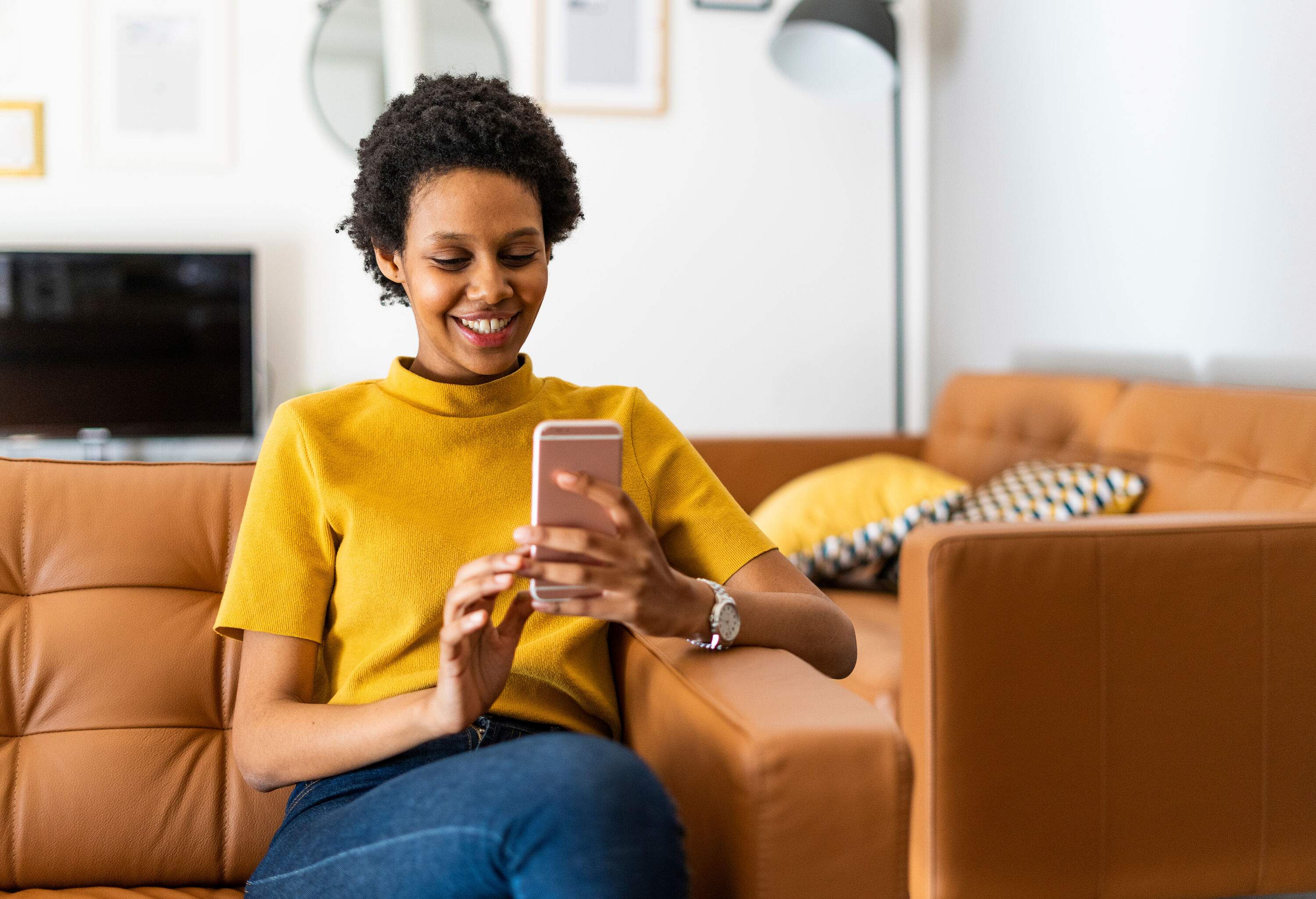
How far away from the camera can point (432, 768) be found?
0.90 meters

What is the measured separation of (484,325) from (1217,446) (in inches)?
52.0

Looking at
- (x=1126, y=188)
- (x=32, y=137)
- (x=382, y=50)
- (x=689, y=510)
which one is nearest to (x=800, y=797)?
(x=689, y=510)

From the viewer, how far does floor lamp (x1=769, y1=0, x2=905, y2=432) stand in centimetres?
324

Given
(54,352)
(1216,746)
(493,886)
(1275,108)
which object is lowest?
(1216,746)

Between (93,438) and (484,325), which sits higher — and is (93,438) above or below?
below

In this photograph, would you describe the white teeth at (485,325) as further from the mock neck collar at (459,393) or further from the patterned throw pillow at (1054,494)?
the patterned throw pillow at (1054,494)

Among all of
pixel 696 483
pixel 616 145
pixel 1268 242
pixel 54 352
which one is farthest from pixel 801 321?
pixel 696 483

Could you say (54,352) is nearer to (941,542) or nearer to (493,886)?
(941,542)

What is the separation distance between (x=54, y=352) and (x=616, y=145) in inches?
67.0

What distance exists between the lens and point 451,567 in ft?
3.71

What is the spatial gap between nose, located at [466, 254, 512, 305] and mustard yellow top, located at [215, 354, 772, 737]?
0.34 feet

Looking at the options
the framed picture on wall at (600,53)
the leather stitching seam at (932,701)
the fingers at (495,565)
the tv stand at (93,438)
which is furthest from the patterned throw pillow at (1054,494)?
the tv stand at (93,438)

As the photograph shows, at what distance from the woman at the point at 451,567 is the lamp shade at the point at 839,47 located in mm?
2183

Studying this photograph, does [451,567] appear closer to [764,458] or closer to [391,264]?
[391,264]
